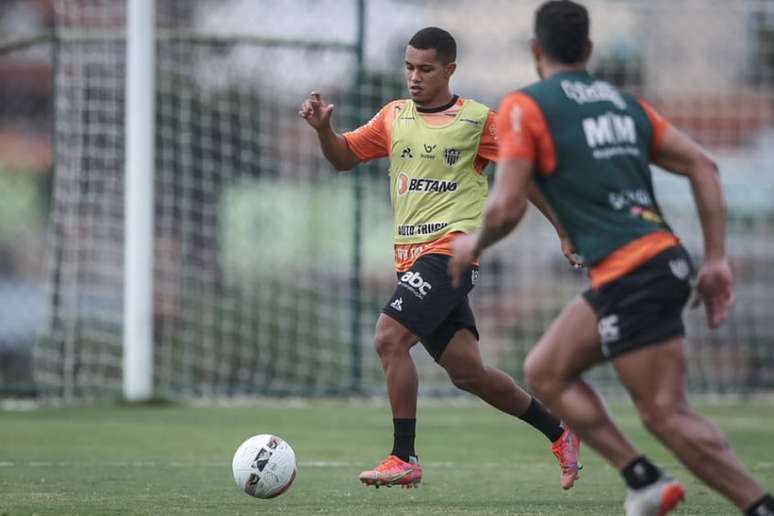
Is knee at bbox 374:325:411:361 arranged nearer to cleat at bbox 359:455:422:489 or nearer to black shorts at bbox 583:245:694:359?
cleat at bbox 359:455:422:489

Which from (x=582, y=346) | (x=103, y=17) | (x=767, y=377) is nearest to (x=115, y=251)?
(x=103, y=17)

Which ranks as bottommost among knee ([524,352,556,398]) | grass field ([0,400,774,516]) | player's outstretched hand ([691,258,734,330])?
grass field ([0,400,774,516])

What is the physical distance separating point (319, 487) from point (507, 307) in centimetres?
954

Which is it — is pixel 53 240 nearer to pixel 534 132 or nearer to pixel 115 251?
pixel 115 251

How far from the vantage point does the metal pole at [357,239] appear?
51.2 ft

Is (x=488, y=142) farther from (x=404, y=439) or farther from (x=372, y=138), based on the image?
(x=404, y=439)

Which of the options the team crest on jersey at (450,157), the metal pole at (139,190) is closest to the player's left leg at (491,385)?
the team crest on jersey at (450,157)

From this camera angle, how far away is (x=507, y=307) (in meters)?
17.5

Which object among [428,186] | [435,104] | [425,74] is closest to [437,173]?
[428,186]

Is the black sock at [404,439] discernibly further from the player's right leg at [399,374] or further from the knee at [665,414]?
the knee at [665,414]

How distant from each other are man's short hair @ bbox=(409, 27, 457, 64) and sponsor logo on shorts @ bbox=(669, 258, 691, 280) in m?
2.86

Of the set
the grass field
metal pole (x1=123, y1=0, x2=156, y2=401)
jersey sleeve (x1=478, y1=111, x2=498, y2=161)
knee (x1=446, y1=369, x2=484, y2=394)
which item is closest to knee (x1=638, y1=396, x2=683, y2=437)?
the grass field

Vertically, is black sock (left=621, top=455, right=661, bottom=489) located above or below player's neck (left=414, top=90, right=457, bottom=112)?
below

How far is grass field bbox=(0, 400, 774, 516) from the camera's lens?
731cm
